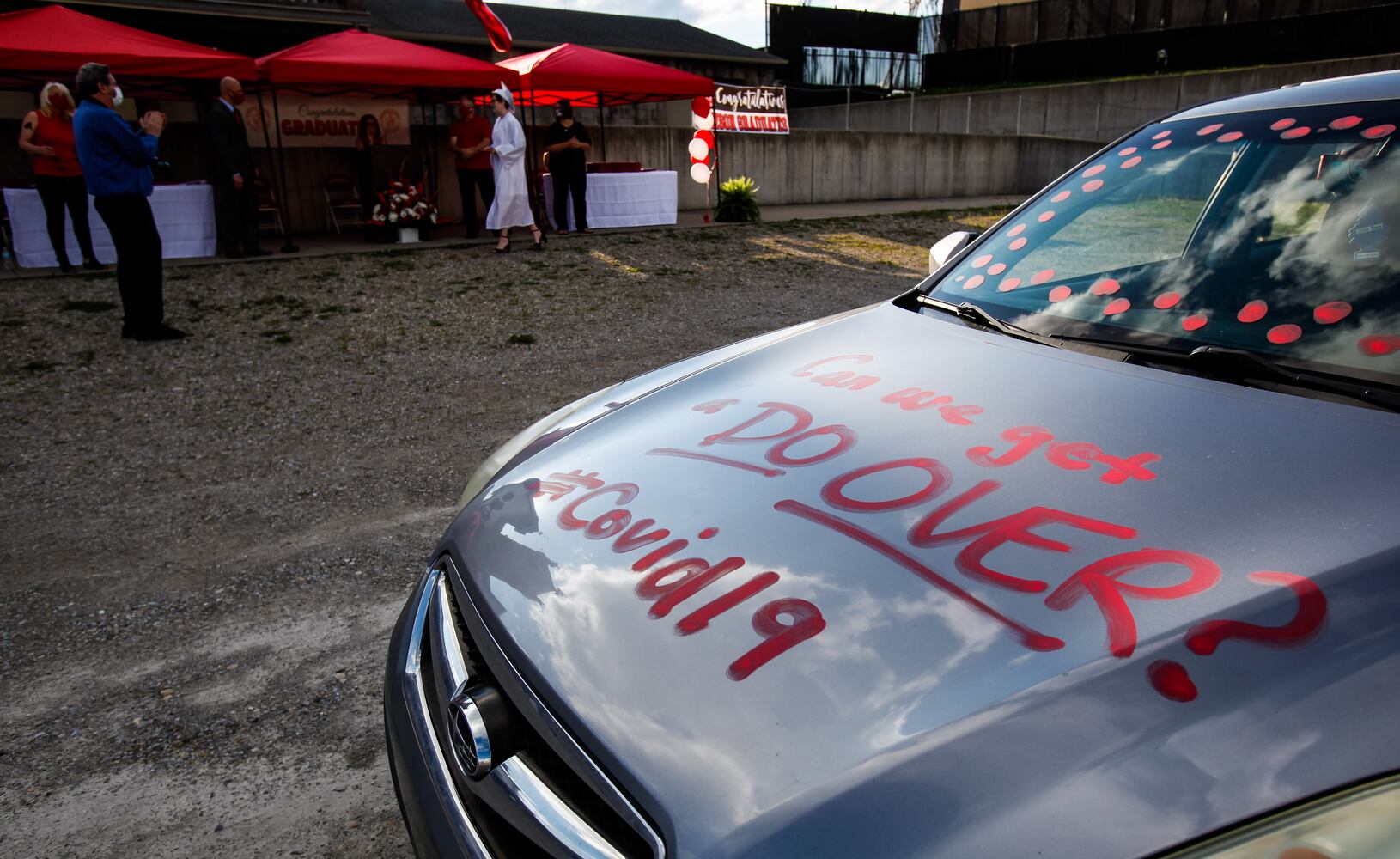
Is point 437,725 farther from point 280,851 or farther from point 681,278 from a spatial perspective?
point 681,278

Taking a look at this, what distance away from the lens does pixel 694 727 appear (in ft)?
3.60

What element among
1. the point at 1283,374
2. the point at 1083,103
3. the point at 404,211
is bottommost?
the point at 1283,374

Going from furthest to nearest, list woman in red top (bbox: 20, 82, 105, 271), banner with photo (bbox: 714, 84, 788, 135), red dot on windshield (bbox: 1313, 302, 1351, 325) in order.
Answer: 1. banner with photo (bbox: 714, 84, 788, 135)
2. woman in red top (bbox: 20, 82, 105, 271)
3. red dot on windshield (bbox: 1313, 302, 1351, 325)

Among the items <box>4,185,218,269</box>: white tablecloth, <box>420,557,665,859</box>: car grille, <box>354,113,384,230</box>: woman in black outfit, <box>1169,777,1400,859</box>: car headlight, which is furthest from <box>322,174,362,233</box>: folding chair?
<box>1169,777,1400,859</box>: car headlight

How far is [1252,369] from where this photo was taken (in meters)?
1.66

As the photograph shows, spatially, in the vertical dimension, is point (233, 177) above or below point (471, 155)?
below

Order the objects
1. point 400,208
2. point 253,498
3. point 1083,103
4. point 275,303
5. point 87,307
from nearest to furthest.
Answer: point 253,498, point 87,307, point 275,303, point 400,208, point 1083,103

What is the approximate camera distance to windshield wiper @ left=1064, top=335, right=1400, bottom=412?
5.02 feet

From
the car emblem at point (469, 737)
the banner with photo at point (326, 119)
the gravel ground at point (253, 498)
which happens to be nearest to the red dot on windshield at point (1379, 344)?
the car emblem at point (469, 737)

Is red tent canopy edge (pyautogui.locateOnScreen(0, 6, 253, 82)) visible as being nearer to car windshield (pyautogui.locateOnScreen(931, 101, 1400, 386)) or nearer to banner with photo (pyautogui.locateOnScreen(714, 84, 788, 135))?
banner with photo (pyautogui.locateOnScreen(714, 84, 788, 135))

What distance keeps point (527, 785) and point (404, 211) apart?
1143cm

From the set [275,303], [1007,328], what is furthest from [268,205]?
[1007,328]

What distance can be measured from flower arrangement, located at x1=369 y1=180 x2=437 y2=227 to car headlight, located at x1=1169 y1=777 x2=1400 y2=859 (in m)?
11.9

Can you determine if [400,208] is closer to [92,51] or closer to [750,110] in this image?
[92,51]
